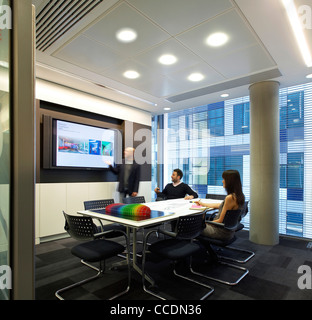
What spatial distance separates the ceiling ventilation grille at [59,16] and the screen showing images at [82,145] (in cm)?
187

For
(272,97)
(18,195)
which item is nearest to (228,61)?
(272,97)

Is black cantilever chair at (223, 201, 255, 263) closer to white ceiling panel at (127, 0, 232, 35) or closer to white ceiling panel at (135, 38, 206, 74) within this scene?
white ceiling panel at (135, 38, 206, 74)

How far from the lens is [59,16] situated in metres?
2.53

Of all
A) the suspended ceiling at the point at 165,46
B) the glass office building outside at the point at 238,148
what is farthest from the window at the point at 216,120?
the suspended ceiling at the point at 165,46

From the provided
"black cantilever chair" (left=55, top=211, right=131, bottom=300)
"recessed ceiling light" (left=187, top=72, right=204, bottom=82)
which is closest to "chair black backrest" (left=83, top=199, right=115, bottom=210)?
"black cantilever chair" (left=55, top=211, right=131, bottom=300)

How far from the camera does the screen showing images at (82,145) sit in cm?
444

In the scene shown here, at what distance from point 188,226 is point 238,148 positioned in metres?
3.65

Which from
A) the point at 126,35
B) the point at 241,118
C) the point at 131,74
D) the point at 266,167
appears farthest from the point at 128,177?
the point at 241,118

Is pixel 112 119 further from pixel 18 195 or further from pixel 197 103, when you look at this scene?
pixel 18 195

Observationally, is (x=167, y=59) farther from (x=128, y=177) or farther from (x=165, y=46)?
(x=128, y=177)

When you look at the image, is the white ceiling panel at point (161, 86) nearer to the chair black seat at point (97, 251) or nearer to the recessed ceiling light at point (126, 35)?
the recessed ceiling light at point (126, 35)

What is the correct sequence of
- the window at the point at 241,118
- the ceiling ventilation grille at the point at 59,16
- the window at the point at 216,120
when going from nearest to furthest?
1. the ceiling ventilation grille at the point at 59,16
2. the window at the point at 241,118
3. the window at the point at 216,120

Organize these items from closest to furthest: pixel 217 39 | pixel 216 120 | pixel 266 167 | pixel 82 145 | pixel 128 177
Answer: pixel 217 39 < pixel 266 167 < pixel 82 145 < pixel 128 177 < pixel 216 120

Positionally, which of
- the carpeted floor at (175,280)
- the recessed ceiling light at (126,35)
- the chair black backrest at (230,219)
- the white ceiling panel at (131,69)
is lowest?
the carpeted floor at (175,280)
